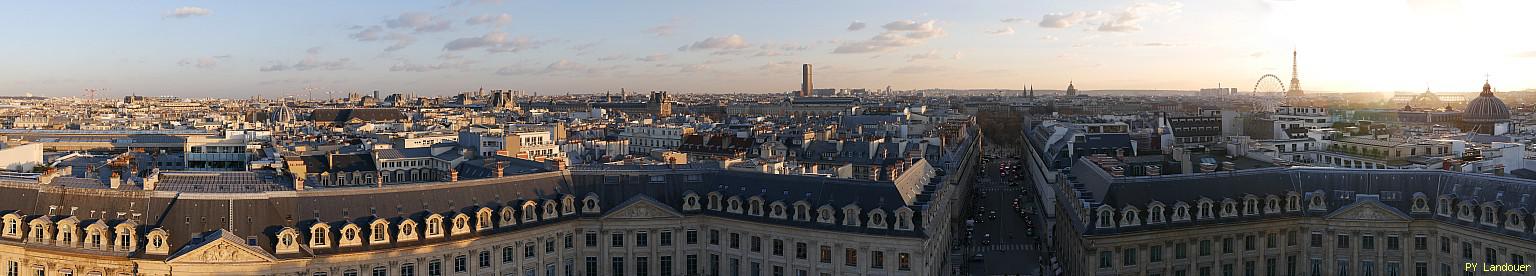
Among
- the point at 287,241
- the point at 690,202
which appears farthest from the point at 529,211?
the point at 287,241

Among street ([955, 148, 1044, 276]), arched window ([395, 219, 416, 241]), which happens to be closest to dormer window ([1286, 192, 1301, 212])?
street ([955, 148, 1044, 276])

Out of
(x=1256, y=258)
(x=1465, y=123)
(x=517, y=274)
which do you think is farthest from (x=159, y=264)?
(x=1465, y=123)

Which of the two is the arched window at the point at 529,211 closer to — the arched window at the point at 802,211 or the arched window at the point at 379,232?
the arched window at the point at 379,232

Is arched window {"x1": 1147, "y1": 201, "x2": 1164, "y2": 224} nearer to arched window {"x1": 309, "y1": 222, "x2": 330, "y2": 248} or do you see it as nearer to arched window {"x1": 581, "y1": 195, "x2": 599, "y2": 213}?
arched window {"x1": 581, "y1": 195, "x2": 599, "y2": 213}

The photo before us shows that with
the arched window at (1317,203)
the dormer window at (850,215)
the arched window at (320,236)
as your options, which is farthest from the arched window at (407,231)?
the arched window at (1317,203)

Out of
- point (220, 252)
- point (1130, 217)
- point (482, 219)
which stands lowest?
point (220, 252)

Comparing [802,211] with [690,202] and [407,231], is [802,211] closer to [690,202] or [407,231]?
[690,202]

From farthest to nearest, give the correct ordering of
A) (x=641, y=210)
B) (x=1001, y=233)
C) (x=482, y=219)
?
(x=1001, y=233) → (x=641, y=210) → (x=482, y=219)
